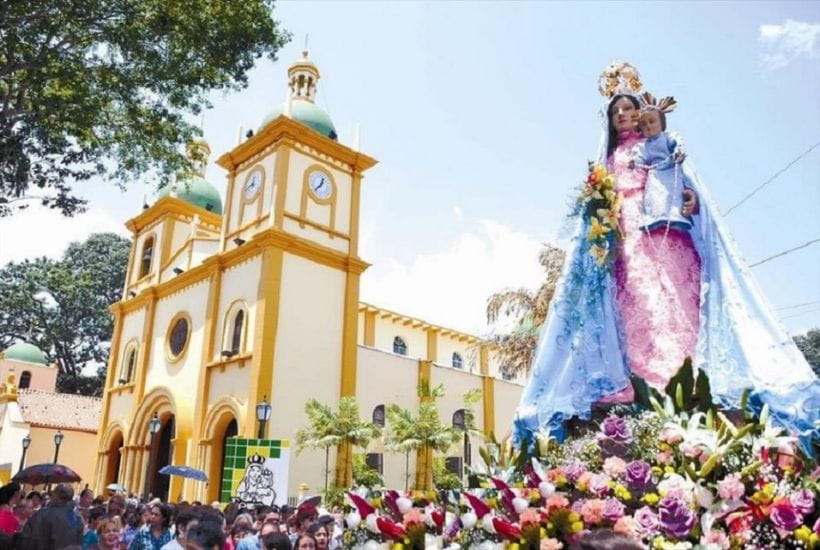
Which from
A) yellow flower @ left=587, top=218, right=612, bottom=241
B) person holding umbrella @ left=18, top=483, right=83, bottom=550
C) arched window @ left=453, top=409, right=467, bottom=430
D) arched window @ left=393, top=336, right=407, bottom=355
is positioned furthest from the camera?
arched window @ left=393, top=336, right=407, bottom=355

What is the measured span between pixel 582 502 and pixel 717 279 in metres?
3.13

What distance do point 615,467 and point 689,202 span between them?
3241 millimetres

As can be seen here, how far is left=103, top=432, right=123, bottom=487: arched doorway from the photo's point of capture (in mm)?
26766

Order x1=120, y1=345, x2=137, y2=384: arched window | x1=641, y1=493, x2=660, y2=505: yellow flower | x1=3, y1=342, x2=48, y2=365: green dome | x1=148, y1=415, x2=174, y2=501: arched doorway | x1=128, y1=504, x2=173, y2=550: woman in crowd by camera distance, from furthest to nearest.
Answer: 1. x1=3, y1=342, x2=48, y2=365: green dome
2. x1=120, y1=345, x2=137, y2=384: arched window
3. x1=148, y1=415, x2=174, y2=501: arched doorway
4. x1=128, y1=504, x2=173, y2=550: woman in crowd
5. x1=641, y1=493, x2=660, y2=505: yellow flower

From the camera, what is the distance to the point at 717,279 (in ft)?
19.8

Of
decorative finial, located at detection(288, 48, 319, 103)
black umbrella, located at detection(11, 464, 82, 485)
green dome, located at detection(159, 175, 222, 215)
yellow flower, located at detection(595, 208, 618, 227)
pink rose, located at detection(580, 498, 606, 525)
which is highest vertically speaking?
decorative finial, located at detection(288, 48, 319, 103)

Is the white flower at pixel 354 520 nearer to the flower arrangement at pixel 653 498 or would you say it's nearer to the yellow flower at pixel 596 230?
the flower arrangement at pixel 653 498

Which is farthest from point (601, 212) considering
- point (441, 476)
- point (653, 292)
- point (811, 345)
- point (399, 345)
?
point (811, 345)

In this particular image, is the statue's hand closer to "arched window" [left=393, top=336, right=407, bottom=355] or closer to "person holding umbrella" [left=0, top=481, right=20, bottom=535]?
"person holding umbrella" [left=0, top=481, right=20, bottom=535]

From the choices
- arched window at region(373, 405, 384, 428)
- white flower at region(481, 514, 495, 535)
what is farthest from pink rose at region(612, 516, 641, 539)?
arched window at region(373, 405, 384, 428)

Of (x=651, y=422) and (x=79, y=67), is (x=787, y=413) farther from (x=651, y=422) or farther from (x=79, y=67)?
(x=79, y=67)

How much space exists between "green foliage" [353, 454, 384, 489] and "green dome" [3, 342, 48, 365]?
28610mm

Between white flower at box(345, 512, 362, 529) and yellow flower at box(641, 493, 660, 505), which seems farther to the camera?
white flower at box(345, 512, 362, 529)

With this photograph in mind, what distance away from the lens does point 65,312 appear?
45.3m
